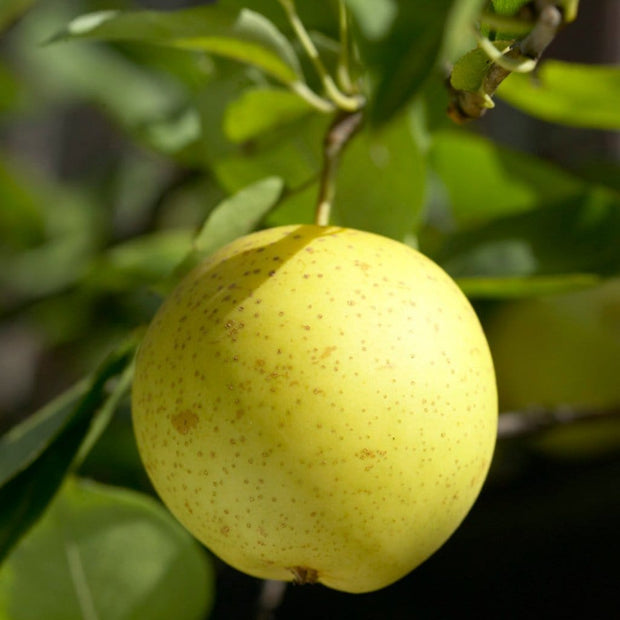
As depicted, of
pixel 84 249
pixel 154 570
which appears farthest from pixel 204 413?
pixel 84 249

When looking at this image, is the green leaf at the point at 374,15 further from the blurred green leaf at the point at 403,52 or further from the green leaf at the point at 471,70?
the green leaf at the point at 471,70

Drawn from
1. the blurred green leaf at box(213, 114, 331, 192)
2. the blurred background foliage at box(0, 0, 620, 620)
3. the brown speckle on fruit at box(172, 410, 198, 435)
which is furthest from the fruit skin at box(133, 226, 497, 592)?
the blurred green leaf at box(213, 114, 331, 192)

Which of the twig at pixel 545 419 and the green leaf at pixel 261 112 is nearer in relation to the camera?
the green leaf at pixel 261 112

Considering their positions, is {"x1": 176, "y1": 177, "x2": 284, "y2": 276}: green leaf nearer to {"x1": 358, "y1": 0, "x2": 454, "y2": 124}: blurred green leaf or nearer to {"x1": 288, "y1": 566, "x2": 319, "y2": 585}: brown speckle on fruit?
{"x1": 358, "y1": 0, "x2": 454, "y2": 124}: blurred green leaf

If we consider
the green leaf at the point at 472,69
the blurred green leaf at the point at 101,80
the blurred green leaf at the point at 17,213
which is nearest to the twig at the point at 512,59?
the green leaf at the point at 472,69

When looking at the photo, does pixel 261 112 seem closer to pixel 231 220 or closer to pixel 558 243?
pixel 231 220

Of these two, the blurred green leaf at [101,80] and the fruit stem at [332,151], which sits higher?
the fruit stem at [332,151]

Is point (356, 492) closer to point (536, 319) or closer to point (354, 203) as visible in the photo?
point (354, 203)

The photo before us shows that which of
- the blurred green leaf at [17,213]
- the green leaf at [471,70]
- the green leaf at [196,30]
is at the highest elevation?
the green leaf at [196,30]
